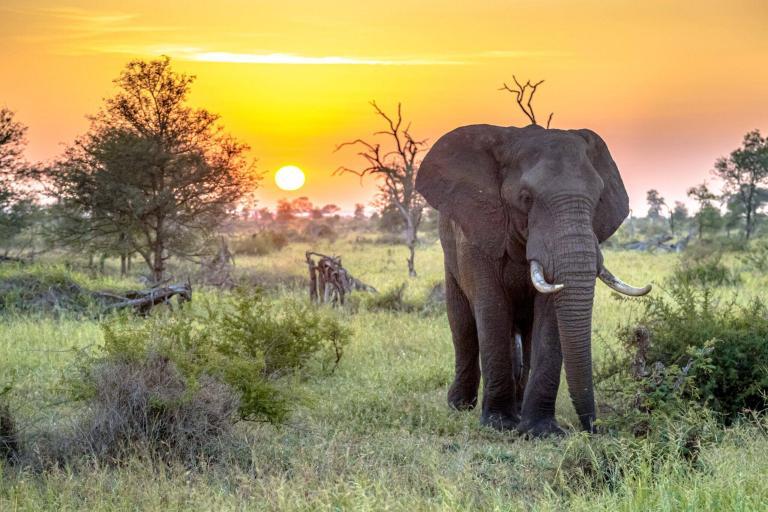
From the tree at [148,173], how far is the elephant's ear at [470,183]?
1323cm

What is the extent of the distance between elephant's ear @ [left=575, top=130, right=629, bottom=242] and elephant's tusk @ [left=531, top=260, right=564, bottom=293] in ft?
2.78

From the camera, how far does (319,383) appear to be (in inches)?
391

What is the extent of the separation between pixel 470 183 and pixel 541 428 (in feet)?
7.11

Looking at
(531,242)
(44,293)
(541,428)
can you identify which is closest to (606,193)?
(531,242)

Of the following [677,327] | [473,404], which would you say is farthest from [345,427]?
[677,327]

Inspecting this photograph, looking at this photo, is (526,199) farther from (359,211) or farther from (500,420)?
(359,211)

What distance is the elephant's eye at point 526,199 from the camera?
7.15m

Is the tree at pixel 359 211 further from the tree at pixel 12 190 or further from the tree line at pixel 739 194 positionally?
the tree at pixel 12 190

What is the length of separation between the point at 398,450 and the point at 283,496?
1.76 metres

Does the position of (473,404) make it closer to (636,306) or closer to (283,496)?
(283,496)

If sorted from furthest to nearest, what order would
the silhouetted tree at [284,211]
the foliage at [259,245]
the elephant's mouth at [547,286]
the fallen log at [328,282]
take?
the silhouetted tree at [284,211]
the foliage at [259,245]
the fallen log at [328,282]
the elephant's mouth at [547,286]

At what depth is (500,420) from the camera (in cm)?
785

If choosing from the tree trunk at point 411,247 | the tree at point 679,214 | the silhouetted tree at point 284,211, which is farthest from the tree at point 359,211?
the tree trunk at point 411,247

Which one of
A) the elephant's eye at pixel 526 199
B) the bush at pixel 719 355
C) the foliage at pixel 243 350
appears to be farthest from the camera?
the bush at pixel 719 355
